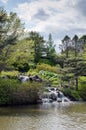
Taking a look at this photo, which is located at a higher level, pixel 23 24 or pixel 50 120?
pixel 23 24

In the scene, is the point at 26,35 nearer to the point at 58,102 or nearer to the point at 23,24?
the point at 23,24

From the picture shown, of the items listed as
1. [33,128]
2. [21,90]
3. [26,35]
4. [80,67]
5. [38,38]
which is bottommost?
[33,128]

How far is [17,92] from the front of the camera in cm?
3744

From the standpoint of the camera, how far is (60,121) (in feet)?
82.8

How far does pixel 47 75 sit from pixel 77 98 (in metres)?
14.0

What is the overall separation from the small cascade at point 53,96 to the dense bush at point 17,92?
130 inches

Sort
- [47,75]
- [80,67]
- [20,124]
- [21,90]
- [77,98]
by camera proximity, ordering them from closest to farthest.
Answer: [20,124] → [21,90] → [77,98] → [80,67] → [47,75]

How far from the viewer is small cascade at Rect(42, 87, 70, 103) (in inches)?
1715

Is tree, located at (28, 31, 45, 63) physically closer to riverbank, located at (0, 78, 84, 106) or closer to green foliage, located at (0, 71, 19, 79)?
green foliage, located at (0, 71, 19, 79)

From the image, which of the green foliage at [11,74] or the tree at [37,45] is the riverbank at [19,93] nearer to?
the green foliage at [11,74]

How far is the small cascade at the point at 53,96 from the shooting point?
43.6 meters

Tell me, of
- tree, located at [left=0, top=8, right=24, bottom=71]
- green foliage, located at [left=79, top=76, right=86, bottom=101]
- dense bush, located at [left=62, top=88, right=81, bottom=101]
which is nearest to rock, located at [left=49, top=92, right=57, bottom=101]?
dense bush, located at [left=62, top=88, right=81, bottom=101]

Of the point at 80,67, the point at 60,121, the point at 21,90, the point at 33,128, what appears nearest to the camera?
the point at 33,128

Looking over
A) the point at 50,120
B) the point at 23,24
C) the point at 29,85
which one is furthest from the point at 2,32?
the point at 50,120
